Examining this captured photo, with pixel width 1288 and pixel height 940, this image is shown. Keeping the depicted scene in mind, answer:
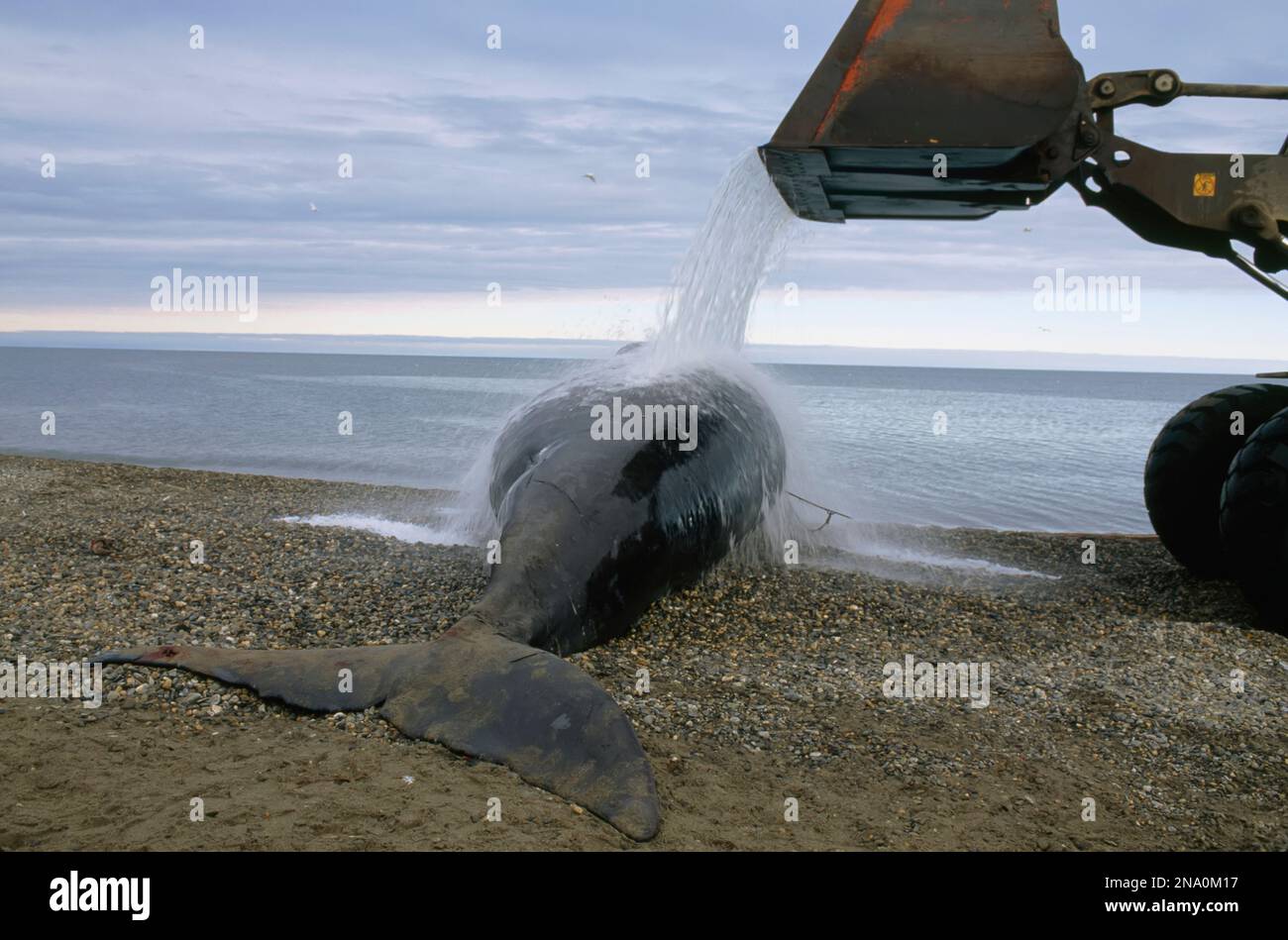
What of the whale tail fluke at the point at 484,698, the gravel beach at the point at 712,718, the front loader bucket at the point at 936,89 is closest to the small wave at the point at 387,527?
the gravel beach at the point at 712,718

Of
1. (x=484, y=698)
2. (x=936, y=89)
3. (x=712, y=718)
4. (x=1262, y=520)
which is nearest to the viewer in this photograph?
(x=484, y=698)

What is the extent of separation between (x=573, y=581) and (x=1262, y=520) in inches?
207

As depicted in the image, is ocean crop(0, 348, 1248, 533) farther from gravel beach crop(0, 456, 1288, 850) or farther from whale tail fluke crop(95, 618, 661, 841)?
whale tail fluke crop(95, 618, 661, 841)

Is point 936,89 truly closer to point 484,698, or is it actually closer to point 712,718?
point 712,718

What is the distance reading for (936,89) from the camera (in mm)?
6215

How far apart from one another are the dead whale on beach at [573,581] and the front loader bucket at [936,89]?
8.71ft

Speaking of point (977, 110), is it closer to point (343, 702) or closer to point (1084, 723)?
point (1084, 723)

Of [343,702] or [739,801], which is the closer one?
[739,801]

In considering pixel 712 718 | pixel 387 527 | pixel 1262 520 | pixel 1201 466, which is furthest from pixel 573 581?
pixel 1201 466

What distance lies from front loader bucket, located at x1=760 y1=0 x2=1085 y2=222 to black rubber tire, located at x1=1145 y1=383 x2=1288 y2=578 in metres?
4.60
